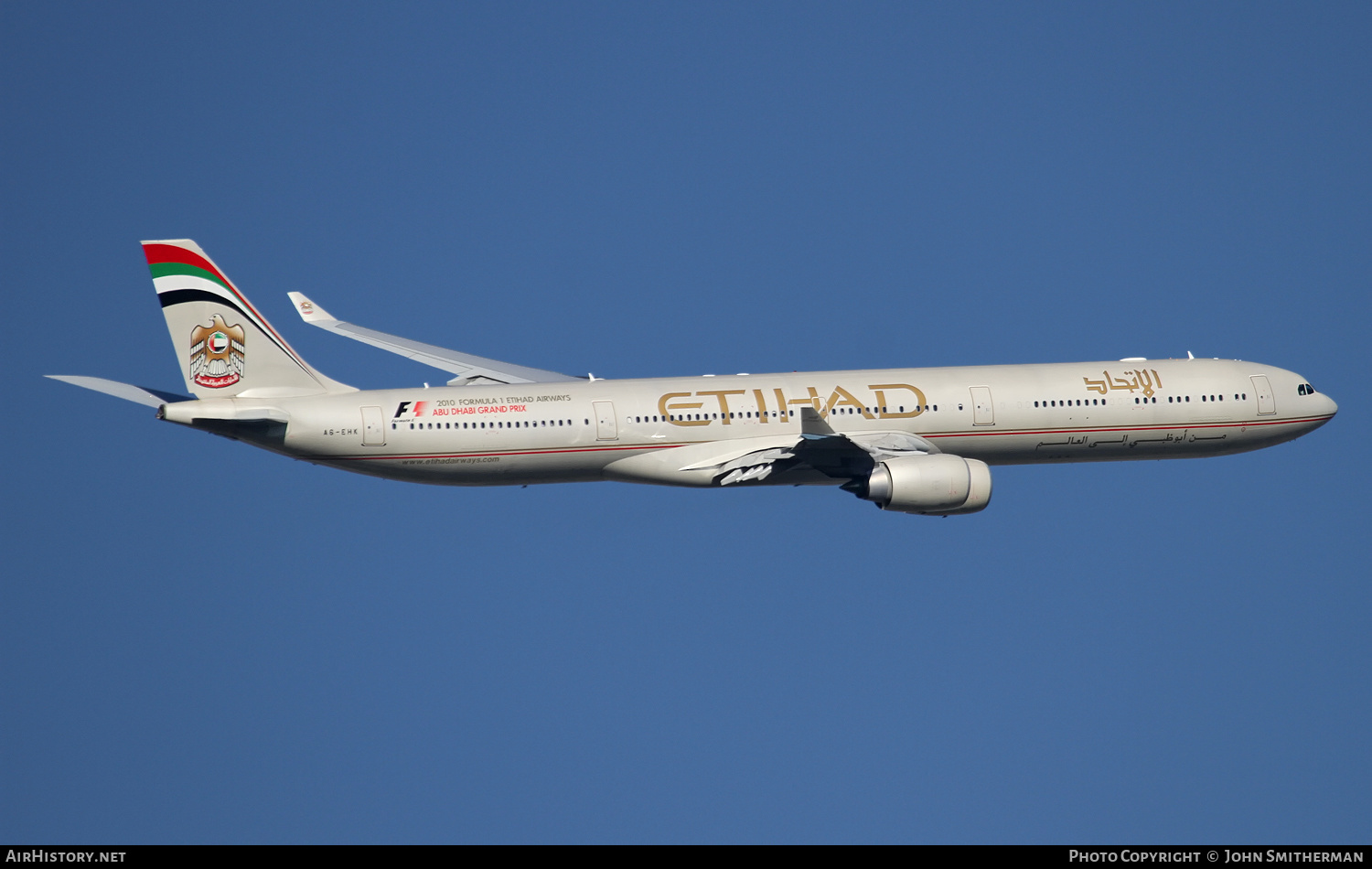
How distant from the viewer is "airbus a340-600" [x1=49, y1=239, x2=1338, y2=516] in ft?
202

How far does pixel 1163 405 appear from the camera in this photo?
6731cm

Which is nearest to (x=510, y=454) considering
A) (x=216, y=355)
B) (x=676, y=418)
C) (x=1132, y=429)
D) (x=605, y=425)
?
(x=605, y=425)

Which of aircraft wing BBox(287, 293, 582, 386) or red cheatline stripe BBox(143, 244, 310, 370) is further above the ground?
aircraft wing BBox(287, 293, 582, 386)

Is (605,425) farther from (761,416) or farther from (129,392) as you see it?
(129,392)

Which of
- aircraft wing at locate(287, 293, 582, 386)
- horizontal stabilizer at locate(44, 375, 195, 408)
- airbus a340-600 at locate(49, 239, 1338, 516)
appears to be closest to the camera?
horizontal stabilizer at locate(44, 375, 195, 408)

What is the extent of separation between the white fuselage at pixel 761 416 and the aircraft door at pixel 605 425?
4 centimetres

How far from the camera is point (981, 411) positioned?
6531 cm

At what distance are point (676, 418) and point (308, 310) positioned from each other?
20023mm

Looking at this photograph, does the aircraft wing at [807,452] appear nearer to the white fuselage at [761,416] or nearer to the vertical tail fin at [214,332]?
the white fuselage at [761,416]

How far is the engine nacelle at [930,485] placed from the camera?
61.2 metres

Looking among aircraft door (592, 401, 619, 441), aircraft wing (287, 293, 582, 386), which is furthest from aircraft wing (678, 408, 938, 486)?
aircraft wing (287, 293, 582, 386)

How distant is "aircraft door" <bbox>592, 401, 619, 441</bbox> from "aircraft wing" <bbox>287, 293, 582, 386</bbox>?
18.5 ft

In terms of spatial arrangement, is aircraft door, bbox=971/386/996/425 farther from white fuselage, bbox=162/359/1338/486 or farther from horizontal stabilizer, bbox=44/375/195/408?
horizontal stabilizer, bbox=44/375/195/408
